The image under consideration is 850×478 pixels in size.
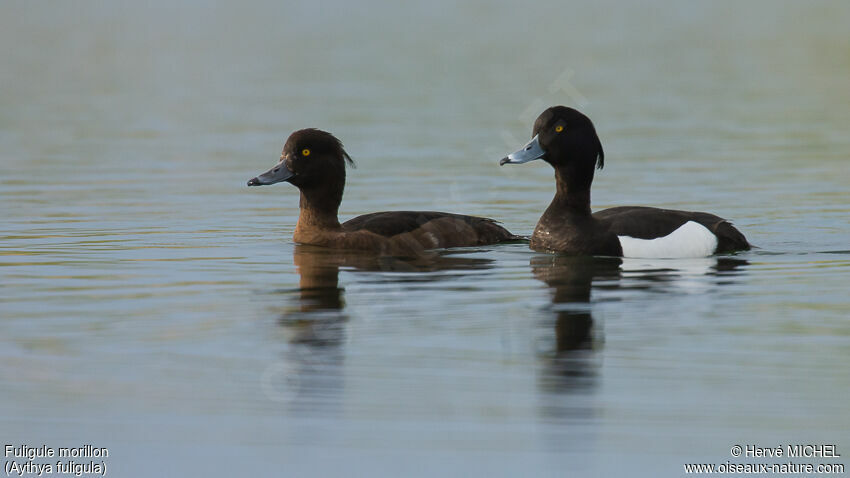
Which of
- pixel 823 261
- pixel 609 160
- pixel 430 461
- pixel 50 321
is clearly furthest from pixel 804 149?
pixel 430 461

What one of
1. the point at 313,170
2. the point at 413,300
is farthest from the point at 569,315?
the point at 313,170

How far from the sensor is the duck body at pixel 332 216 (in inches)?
544

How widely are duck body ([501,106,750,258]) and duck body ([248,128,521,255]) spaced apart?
0.75m

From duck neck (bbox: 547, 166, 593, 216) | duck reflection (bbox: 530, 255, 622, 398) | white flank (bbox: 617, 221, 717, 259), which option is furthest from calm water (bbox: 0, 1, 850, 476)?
duck neck (bbox: 547, 166, 593, 216)

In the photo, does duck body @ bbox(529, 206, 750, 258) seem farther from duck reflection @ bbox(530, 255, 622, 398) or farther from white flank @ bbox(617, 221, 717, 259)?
duck reflection @ bbox(530, 255, 622, 398)

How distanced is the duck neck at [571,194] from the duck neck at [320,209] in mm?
2087

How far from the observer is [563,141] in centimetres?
1361

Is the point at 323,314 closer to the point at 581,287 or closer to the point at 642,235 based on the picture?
the point at 581,287

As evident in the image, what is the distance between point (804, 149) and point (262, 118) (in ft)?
35.9

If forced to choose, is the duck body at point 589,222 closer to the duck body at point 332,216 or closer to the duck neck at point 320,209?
the duck body at point 332,216

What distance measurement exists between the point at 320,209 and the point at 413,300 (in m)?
3.42

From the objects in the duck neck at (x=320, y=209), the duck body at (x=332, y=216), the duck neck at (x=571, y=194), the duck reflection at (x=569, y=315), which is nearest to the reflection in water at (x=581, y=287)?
the duck reflection at (x=569, y=315)

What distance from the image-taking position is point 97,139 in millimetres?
25297

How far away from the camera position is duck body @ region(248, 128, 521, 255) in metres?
13.8
